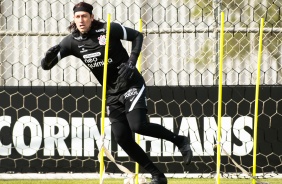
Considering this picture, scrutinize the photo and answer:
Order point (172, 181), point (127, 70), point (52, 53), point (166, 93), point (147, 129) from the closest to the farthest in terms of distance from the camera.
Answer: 1. point (127, 70)
2. point (147, 129)
3. point (52, 53)
4. point (172, 181)
5. point (166, 93)

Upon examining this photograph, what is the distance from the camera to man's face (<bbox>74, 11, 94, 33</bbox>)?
6824 mm

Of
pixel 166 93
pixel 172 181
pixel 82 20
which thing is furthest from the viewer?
pixel 166 93

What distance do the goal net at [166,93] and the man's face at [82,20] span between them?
1740 millimetres

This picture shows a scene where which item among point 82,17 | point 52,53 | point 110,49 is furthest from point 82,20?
point 52,53

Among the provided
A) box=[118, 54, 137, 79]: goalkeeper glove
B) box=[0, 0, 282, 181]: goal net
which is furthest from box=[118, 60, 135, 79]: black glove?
box=[0, 0, 282, 181]: goal net

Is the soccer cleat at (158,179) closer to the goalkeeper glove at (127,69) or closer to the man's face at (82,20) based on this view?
the goalkeeper glove at (127,69)

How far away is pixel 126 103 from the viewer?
23.0 feet

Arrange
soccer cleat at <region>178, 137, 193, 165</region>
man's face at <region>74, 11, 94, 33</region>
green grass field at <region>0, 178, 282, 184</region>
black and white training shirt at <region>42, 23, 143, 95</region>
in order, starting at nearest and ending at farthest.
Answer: man's face at <region>74, 11, 94, 33</region>
black and white training shirt at <region>42, 23, 143, 95</region>
soccer cleat at <region>178, 137, 193, 165</region>
green grass field at <region>0, 178, 282, 184</region>

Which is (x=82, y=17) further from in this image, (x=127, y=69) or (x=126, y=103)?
(x=126, y=103)

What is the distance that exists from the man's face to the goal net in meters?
1.74

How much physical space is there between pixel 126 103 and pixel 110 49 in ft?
1.59

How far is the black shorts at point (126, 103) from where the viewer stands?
6.96 metres

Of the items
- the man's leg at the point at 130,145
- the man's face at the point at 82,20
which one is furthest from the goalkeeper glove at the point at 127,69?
the man's leg at the point at 130,145

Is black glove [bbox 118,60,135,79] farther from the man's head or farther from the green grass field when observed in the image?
the green grass field
